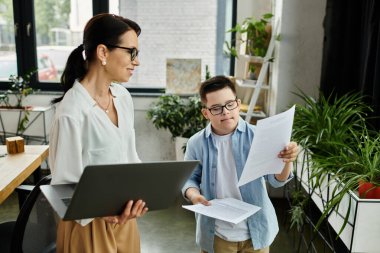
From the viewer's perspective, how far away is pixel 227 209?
1365mm

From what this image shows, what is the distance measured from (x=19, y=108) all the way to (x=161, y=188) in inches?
116

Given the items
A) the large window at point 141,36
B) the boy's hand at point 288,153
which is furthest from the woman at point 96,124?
the large window at point 141,36

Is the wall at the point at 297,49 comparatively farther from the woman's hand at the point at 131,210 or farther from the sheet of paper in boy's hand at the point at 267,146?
the woman's hand at the point at 131,210

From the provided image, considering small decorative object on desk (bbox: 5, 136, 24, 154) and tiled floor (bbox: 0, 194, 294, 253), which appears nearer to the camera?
small decorative object on desk (bbox: 5, 136, 24, 154)

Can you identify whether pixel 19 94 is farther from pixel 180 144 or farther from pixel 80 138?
pixel 80 138

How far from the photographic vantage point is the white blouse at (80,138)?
3.77 feet

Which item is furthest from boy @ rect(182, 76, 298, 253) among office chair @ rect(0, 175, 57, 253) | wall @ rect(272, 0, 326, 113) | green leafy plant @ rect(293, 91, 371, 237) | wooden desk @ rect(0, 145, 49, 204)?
wall @ rect(272, 0, 326, 113)

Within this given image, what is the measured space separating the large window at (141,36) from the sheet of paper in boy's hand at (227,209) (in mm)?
2381

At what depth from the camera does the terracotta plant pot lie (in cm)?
166

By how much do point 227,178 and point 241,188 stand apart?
62mm

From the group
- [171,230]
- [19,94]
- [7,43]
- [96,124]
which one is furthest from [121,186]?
[7,43]

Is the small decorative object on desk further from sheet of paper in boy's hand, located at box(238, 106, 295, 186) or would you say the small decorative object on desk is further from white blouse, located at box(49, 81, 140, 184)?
sheet of paper in boy's hand, located at box(238, 106, 295, 186)

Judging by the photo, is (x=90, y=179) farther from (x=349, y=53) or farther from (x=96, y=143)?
(x=349, y=53)

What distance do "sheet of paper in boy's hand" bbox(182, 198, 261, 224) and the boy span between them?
67mm
